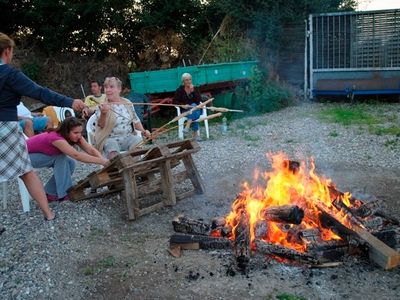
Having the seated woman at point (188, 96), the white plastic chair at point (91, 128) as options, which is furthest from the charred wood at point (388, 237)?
the seated woman at point (188, 96)

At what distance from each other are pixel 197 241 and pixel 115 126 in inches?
92.7

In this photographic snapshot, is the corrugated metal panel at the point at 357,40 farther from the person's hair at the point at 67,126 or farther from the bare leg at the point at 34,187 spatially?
the bare leg at the point at 34,187

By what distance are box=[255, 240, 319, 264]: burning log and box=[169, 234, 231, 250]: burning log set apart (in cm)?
32

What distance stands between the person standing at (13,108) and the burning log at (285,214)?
209cm

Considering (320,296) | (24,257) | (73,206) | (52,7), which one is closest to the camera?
(320,296)

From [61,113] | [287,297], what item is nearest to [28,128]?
[61,113]

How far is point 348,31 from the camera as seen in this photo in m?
12.8

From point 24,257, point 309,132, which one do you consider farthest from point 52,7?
point 24,257

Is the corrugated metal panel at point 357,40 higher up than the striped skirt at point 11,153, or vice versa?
the corrugated metal panel at point 357,40

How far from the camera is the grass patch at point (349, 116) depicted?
978cm

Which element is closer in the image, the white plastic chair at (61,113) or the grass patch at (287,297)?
the grass patch at (287,297)

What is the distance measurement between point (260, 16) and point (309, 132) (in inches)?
241

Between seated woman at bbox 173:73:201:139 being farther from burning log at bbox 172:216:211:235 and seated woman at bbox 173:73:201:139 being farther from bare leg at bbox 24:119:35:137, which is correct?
burning log at bbox 172:216:211:235

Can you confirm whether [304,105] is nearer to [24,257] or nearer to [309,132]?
[309,132]
